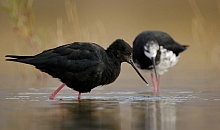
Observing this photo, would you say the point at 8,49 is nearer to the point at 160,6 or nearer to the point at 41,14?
the point at 41,14

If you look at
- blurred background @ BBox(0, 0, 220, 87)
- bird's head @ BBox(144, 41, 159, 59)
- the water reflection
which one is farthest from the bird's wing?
blurred background @ BBox(0, 0, 220, 87)

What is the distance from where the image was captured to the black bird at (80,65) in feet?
32.4

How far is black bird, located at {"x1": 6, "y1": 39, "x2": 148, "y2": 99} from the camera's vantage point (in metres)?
9.88

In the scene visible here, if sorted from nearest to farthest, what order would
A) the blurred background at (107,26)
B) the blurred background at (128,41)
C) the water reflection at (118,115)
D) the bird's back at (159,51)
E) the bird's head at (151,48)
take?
the water reflection at (118,115) < the blurred background at (128,41) < the bird's head at (151,48) < the bird's back at (159,51) < the blurred background at (107,26)

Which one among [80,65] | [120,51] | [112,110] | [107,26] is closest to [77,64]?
[80,65]

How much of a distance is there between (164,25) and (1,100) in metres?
11.9

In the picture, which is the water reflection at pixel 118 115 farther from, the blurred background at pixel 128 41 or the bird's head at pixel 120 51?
the bird's head at pixel 120 51

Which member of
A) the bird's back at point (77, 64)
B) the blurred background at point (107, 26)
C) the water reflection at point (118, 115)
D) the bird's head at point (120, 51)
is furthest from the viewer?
the blurred background at point (107, 26)

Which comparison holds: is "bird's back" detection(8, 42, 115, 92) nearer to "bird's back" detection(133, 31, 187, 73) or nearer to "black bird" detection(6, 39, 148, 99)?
"black bird" detection(6, 39, 148, 99)

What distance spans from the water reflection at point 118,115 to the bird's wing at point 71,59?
0.59 metres

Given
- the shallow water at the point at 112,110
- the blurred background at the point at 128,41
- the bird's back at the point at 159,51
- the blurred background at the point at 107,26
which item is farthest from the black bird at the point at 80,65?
the blurred background at the point at 107,26

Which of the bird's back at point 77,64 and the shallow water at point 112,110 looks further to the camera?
the bird's back at point 77,64

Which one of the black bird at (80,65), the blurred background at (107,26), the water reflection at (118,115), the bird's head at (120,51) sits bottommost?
the water reflection at (118,115)

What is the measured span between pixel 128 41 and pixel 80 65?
8504mm
